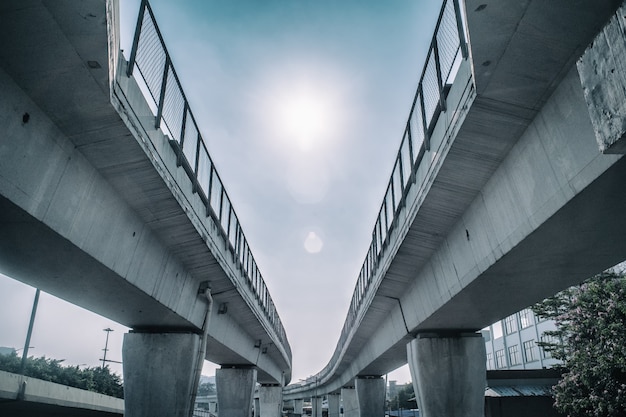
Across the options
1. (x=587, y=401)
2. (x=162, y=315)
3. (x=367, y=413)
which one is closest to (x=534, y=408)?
(x=587, y=401)

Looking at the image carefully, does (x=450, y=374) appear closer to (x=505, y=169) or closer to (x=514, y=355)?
(x=505, y=169)

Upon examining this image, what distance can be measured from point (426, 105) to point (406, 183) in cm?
256

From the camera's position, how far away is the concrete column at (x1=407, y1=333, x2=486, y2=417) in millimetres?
17688

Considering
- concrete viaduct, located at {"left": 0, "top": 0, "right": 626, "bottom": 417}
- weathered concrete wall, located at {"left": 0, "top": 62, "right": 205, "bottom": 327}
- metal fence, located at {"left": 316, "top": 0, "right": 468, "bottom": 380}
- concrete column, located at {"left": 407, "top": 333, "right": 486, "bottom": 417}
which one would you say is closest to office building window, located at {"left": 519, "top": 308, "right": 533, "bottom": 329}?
concrete column, located at {"left": 407, "top": 333, "right": 486, "bottom": 417}

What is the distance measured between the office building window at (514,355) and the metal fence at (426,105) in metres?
58.1

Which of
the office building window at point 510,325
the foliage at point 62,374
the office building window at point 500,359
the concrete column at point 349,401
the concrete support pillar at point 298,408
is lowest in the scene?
the concrete support pillar at point 298,408

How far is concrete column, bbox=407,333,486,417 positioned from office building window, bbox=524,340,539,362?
157 ft

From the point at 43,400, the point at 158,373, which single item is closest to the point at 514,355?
the point at 43,400

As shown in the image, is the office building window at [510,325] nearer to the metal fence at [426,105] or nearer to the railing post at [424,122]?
the metal fence at [426,105]

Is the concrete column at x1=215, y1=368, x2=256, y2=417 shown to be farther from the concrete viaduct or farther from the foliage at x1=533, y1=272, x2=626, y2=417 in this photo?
the foliage at x1=533, y1=272, x2=626, y2=417

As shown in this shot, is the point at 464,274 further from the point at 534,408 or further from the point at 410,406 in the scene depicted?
the point at 410,406

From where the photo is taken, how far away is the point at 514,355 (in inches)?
2650

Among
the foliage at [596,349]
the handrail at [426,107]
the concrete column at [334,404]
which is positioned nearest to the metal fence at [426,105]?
the handrail at [426,107]

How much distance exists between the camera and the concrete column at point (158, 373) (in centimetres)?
1584
